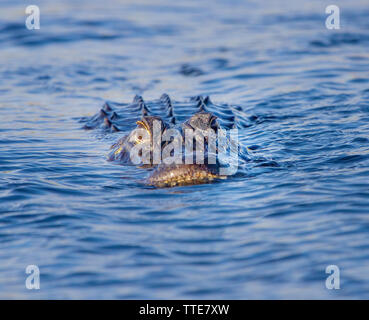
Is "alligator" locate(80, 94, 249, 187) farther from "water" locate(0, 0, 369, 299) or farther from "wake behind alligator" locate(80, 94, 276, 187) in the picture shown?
"water" locate(0, 0, 369, 299)

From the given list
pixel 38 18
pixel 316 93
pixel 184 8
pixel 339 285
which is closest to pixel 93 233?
pixel 339 285

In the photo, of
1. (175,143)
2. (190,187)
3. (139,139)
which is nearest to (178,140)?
(175,143)

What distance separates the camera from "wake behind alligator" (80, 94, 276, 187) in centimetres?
618

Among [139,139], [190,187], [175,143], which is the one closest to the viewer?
[190,187]

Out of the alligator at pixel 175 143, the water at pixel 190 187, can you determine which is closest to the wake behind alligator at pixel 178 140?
the alligator at pixel 175 143

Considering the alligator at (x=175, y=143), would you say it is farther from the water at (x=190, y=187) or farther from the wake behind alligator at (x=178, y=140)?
the water at (x=190, y=187)

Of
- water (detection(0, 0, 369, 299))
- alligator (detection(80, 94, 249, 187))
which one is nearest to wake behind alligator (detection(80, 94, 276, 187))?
alligator (detection(80, 94, 249, 187))

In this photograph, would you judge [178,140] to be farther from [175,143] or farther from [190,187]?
[190,187]

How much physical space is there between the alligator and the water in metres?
0.18

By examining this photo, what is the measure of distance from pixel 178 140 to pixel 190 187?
86 centimetres

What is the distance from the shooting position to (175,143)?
22.6 ft

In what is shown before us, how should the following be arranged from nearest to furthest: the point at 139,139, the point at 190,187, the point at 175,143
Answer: the point at 190,187, the point at 175,143, the point at 139,139

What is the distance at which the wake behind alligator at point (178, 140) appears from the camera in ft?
20.3
